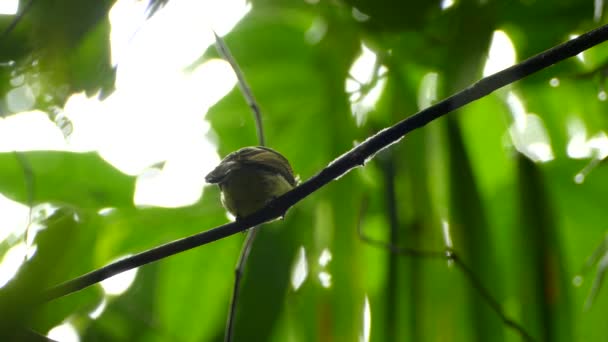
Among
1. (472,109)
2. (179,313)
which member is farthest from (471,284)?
(179,313)

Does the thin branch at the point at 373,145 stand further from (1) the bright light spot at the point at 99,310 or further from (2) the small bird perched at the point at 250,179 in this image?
(1) the bright light spot at the point at 99,310

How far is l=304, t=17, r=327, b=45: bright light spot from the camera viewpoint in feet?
6.38

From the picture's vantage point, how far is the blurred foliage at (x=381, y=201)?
156cm

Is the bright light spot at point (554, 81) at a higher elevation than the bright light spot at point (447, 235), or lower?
higher

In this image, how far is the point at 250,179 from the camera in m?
1.87

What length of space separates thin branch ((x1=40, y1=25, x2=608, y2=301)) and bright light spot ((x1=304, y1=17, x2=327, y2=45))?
2.14ft

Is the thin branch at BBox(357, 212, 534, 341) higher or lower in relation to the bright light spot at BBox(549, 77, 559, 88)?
lower

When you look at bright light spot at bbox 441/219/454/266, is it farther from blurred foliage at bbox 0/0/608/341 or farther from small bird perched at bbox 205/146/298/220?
small bird perched at bbox 205/146/298/220

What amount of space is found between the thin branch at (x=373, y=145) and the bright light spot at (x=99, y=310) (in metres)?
0.56

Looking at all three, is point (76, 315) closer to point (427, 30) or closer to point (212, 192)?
point (212, 192)

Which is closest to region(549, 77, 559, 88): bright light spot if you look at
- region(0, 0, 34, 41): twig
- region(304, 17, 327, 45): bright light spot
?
region(304, 17, 327, 45): bright light spot

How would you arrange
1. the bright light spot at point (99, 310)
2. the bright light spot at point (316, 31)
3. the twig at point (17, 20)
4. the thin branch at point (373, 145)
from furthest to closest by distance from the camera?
1. the bright light spot at point (316, 31)
2. the bright light spot at point (99, 310)
3. the thin branch at point (373, 145)
4. the twig at point (17, 20)

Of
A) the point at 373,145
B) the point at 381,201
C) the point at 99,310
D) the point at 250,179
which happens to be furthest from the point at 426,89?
the point at 99,310

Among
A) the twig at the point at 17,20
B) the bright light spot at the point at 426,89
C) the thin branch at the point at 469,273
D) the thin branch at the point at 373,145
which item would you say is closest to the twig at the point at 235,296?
the thin branch at the point at 373,145
